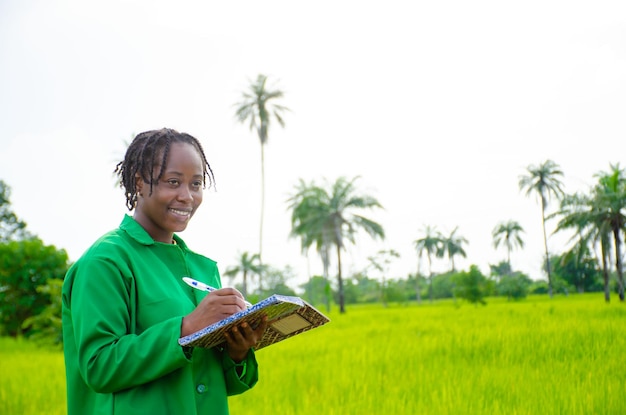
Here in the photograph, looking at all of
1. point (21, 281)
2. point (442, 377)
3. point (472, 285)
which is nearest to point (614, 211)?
point (472, 285)

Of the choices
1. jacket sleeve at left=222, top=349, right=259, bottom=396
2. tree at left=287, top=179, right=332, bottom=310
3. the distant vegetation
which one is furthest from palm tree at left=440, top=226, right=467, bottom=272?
jacket sleeve at left=222, top=349, right=259, bottom=396

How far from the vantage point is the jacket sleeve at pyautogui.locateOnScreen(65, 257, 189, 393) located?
128 centimetres

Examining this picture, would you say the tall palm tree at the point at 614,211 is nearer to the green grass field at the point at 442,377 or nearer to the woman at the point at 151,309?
the green grass field at the point at 442,377

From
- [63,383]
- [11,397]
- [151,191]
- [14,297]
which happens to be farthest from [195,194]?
[14,297]

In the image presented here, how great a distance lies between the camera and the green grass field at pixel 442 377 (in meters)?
3.91

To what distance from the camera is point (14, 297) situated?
1730 cm

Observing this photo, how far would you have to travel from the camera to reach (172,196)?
1.50 meters

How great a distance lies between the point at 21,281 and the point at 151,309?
59.3 ft

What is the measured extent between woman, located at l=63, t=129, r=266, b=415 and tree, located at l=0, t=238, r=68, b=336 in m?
17.5

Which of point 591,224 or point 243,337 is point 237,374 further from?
point 591,224

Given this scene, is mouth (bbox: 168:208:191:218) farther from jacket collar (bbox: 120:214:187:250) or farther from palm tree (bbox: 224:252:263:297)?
palm tree (bbox: 224:252:263:297)

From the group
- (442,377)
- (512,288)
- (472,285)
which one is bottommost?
(512,288)

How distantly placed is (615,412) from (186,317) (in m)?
3.31

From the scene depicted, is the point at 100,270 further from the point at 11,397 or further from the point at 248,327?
the point at 11,397
